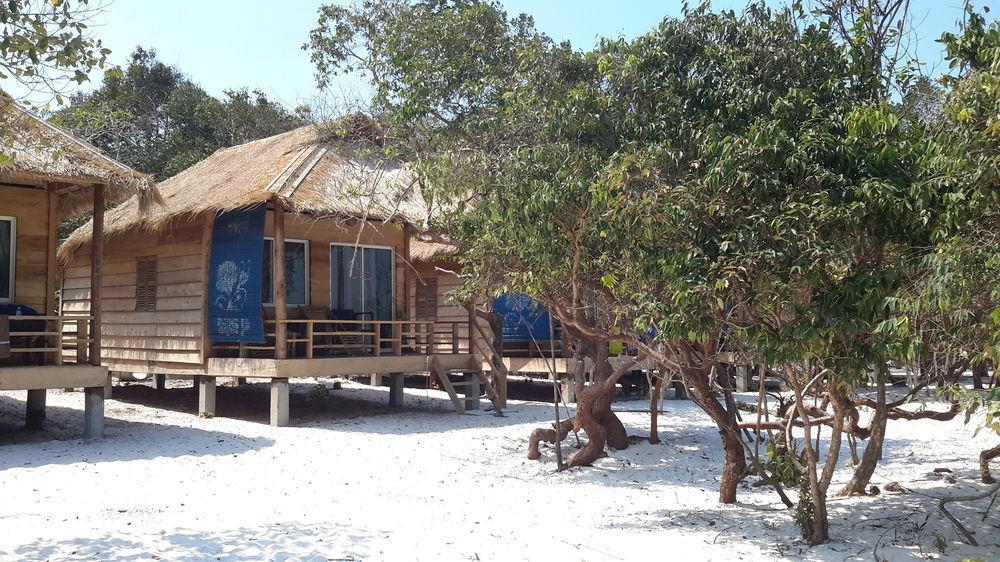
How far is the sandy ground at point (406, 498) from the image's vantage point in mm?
6383

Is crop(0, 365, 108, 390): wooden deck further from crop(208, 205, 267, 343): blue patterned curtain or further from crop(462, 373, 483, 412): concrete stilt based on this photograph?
crop(462, 373, 483, 412): concrete stilt

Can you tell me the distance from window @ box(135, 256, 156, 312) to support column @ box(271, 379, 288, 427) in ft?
10.5

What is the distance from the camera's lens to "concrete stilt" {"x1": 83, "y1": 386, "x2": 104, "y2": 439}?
10.6m

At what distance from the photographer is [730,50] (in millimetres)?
6602

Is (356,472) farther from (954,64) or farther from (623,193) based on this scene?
(954,64)

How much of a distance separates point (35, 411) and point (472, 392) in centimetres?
659

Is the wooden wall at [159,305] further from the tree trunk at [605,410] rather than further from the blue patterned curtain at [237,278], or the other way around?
the tree trunk at [605,410]

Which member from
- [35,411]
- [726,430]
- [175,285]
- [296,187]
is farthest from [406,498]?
[175,285]

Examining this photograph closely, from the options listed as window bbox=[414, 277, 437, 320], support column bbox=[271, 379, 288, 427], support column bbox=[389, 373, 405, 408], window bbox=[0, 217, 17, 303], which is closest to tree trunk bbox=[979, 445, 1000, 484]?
support column bbox=[271, 379, 288, 427]

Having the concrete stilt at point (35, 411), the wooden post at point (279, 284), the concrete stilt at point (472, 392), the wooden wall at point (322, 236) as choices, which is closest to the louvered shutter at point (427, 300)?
the concrete stilt at point (472, 392)

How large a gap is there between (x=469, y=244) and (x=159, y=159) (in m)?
20.4

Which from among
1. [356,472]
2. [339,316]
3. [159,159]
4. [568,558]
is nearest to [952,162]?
[568,558]

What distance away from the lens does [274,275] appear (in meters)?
13.0

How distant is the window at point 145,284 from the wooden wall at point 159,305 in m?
0.09
